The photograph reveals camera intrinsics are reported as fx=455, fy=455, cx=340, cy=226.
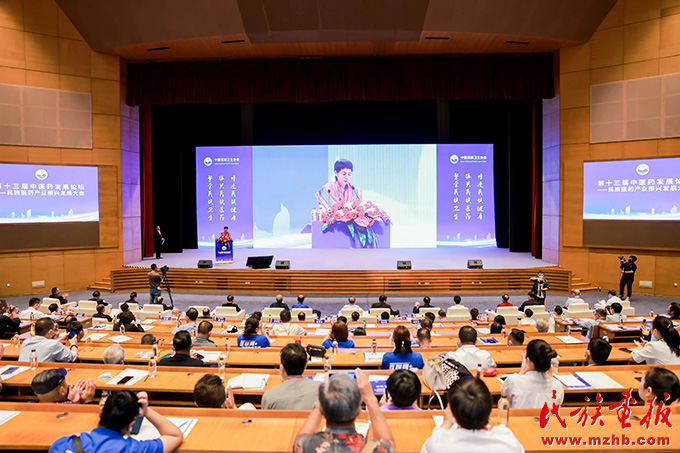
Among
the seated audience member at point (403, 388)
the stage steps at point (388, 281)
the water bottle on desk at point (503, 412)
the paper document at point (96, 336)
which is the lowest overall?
the stage steps at point (388, 281)

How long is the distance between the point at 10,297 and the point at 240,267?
6358mm

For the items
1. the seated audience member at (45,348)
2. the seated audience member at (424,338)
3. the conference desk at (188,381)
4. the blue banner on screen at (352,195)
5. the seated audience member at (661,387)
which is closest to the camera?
the seated audience member at (661,387)

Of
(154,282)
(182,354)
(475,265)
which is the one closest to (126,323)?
(182,354)

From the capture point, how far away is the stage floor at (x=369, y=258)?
1386cm

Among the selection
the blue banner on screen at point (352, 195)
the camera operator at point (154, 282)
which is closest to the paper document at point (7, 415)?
the camera operator at point (154, 282)

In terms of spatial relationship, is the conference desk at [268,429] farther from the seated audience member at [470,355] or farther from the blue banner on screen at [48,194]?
the blue banner on screen at [48,194]

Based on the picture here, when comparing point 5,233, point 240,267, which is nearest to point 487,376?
point 240,267

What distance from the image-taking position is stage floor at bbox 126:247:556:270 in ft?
45.5

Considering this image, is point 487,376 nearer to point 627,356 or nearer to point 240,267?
point 627,356

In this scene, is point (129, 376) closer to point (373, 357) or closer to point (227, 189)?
point (373, 357)

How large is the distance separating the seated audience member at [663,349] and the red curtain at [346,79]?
11193 mm

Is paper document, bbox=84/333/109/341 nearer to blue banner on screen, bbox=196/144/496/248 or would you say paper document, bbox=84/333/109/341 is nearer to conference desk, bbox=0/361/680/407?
conference desk, bbox=0/361/680/407

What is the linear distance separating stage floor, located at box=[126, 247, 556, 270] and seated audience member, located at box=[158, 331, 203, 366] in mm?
9380

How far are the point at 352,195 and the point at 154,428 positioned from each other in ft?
50.8
